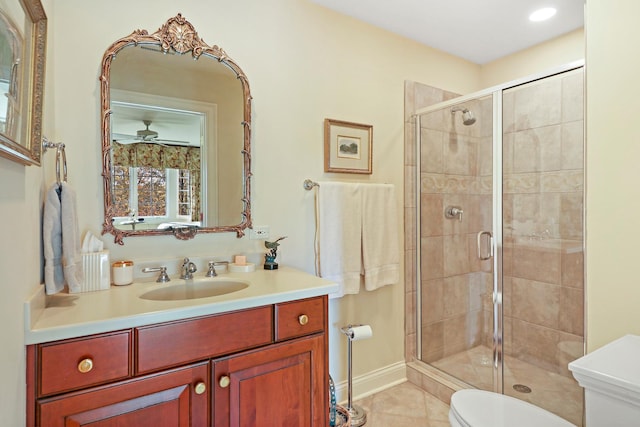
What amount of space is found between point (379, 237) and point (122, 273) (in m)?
1.48

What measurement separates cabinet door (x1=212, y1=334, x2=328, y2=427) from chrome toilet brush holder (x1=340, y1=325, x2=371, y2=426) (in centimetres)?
55

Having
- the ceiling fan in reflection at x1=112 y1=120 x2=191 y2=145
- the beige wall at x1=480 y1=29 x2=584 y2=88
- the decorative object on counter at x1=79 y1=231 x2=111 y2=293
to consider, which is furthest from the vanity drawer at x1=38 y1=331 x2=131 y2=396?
the beige wall at x1=480 y1=29 x2=584 y2=88

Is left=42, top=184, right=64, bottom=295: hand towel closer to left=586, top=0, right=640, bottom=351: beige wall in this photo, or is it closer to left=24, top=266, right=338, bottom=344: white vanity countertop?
left=24, top=266, right=338, bottom=344: white vanity countertop

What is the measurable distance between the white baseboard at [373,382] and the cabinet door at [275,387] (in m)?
0.75

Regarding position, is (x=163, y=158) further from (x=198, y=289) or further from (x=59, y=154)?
(x=198, y=289)

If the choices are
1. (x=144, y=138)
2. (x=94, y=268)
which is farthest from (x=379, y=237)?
(x=94, y=268)

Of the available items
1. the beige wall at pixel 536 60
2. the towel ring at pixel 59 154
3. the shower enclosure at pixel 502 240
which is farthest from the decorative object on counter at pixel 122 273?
the beige wall at pixel 536 60

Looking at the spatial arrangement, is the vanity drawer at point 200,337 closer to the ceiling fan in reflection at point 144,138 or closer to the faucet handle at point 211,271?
the faucet handle at point 211,271

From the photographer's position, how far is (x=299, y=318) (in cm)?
144

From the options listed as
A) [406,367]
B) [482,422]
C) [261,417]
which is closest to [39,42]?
[261,417]

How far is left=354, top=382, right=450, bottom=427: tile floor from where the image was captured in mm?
2033

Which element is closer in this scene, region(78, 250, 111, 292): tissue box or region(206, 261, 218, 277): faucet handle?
region(78, 250, 111, 292): tissue box

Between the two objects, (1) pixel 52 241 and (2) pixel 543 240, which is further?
(2) pixel 543 240

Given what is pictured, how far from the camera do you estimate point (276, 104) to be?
1.99 meters
